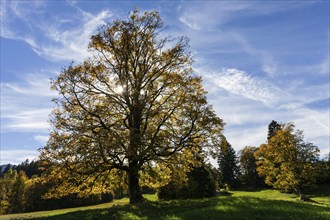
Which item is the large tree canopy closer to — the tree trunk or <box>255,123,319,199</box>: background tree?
the tree trunk

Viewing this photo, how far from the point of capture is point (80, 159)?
20969 mm

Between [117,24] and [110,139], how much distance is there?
1088 cm

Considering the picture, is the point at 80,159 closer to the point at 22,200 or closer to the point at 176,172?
the point at 176,172

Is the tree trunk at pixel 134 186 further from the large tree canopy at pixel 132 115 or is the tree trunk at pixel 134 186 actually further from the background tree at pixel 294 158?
the background tree at pixel 294 158

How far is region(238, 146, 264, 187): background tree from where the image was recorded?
107 m

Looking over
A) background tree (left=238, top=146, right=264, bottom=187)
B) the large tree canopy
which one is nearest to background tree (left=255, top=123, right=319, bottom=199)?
the large tree canopy

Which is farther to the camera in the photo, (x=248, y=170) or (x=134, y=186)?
(x=248, y=170)

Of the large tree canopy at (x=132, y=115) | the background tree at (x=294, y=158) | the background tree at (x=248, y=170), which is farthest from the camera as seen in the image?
the background tree at (x=248, y=170)

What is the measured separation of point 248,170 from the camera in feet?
366

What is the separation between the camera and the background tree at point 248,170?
106575 mm

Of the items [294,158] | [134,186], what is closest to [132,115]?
[134,186]

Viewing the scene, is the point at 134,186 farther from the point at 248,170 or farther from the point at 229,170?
the point at 248,170

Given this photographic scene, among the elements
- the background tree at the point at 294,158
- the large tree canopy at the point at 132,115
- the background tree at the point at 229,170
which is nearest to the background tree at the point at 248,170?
the background tree at the point at 229,170

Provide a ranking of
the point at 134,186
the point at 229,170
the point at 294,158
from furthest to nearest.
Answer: the point at 229,170, the point at 294,158, the point at 134,186
